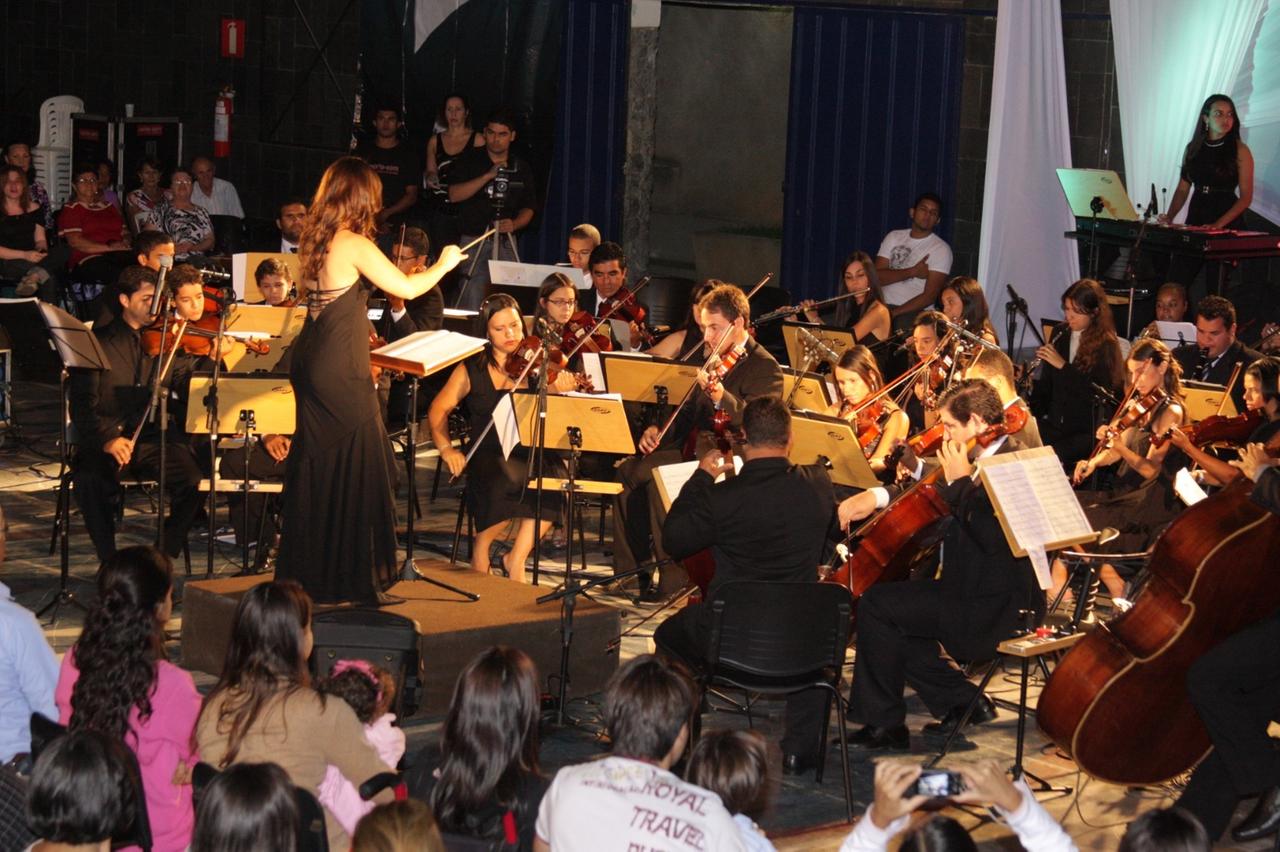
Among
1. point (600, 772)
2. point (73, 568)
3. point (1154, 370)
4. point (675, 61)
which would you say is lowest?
point (73, 568)

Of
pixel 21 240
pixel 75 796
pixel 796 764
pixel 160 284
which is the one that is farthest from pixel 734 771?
pixel 21 240

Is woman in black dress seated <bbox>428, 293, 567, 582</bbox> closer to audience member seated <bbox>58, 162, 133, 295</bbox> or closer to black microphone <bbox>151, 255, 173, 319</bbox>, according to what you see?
black microphone <bbox>151, 255, 173, 319</bbox>

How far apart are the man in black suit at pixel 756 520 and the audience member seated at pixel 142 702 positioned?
1.88 m

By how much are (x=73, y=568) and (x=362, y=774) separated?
4.27 metres

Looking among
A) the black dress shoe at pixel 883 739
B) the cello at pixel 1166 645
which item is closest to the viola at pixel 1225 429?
the cello at pixel 1166 645

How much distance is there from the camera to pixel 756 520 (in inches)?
224

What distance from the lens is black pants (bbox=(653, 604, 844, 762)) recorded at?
583 centimetres

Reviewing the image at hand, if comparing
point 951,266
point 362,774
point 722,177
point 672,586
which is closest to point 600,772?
point 362,774

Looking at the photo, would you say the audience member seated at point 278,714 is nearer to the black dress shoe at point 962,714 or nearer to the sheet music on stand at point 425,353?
the sheet music on stand at point 425,353

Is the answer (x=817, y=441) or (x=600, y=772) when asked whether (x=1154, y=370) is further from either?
(x=600, y=772)

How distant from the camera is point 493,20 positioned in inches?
522

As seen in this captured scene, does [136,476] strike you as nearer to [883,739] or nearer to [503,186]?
[883,739]

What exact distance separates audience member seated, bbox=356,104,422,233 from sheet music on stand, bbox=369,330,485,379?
227 inches

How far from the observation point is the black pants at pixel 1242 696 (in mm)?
5070
